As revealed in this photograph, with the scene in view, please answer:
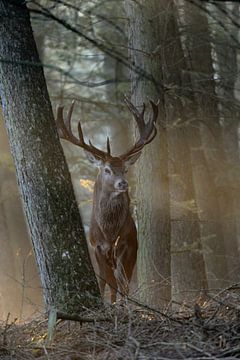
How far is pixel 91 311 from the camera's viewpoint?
7598 millimetres

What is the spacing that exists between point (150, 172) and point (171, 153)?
223 centimetres

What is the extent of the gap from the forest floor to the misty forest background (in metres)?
1.79

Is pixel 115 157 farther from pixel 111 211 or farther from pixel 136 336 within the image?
pixel 136 336

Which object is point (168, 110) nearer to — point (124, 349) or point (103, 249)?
point (103, 249)

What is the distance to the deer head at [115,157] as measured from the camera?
11.4 m

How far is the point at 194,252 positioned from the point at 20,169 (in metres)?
5.90

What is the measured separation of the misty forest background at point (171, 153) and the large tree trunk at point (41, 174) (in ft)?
3.48

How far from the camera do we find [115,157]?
40.3 feet

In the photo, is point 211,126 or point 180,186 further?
point 211,126

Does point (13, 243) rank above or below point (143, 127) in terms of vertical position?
below

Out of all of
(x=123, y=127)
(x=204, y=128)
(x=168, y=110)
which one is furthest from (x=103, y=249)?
(x=123, y=127)

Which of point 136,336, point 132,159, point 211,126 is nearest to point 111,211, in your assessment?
point 132,159

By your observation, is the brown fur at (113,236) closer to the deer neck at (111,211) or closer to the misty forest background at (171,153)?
the deer neck at (111,211)

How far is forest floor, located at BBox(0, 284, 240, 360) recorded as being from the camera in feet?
19.9
